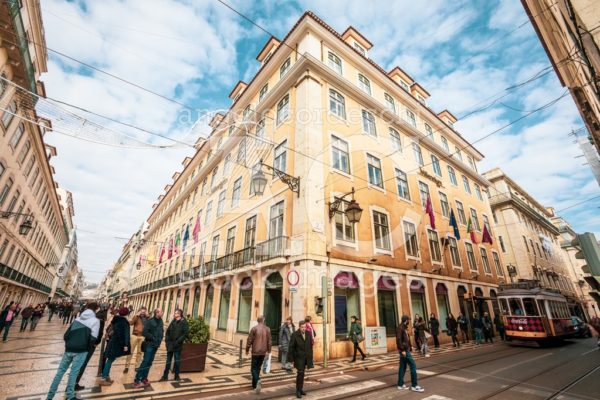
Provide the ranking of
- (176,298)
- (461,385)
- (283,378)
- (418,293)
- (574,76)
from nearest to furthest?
(461,385) → (283,378) → (574,76) → (418,293) → (176,298)

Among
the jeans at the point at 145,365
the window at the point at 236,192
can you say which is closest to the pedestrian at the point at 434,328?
the jeans at the point at 145,365

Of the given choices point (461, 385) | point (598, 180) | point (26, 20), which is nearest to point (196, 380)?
point (461, 385)

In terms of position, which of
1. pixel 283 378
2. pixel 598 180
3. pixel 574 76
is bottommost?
pixel 283 378

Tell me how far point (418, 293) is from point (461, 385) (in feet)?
29.2

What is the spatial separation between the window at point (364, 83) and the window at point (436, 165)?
8.41 meters

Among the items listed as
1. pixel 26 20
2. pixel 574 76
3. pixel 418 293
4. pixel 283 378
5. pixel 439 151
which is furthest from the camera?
pixel 439 151

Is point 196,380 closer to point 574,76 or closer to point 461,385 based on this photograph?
point 461,385

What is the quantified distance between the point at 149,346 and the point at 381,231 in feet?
37.6

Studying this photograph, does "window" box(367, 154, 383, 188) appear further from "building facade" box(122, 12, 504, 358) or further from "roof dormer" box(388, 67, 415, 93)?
"roof dormer" box(388, 67, 415, 93)

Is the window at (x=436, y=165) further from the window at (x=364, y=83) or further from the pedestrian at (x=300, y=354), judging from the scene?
the pedestrian at (x=300, y=354)

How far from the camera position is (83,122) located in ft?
17.9

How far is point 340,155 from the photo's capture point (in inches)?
567

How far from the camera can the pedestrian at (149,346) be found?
20.6 ft

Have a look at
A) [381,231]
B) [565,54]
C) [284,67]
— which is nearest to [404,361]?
[381,231]
